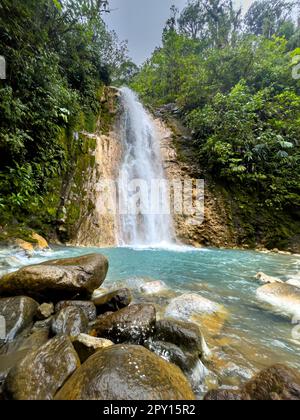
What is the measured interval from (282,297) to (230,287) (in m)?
0.92

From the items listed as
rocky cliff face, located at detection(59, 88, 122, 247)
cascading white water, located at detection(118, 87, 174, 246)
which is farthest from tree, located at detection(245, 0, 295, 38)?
rocky cliff face, located at detection(59, 88, 122, 247)

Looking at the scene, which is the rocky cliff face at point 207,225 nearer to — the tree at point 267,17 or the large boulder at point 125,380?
the large boulder at point 125,380

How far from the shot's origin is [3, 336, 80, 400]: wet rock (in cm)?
Answer: 134

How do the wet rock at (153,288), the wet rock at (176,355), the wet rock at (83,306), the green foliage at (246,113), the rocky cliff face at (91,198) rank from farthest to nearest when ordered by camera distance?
1. the green foliage at (246,113)
2. the rocky cliff face at (91,198)
3. the wet rock at (153,288)
4. the wet rock at (83,306)
5. the wet rock at (176,355)

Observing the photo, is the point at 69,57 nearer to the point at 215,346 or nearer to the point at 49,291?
the point at 49,291

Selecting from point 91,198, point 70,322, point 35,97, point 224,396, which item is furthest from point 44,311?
point 91,198

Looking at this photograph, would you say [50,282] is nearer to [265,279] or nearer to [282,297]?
[282,297]

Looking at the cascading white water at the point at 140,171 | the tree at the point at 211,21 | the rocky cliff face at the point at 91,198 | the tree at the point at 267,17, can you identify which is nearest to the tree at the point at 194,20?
the tree at the point at 211,21

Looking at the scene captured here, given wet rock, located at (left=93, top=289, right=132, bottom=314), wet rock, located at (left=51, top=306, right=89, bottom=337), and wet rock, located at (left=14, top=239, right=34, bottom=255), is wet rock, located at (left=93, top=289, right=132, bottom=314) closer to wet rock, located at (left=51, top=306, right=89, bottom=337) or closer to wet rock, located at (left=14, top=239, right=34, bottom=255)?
wet rock, located at (left=51, top=306, right=89, bottom=337)

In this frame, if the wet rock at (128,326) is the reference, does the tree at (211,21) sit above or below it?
above

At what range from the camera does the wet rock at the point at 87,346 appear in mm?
1784

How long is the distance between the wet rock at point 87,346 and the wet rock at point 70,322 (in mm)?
240

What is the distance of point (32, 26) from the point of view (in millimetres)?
5465

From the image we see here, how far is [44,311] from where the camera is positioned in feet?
8.00
